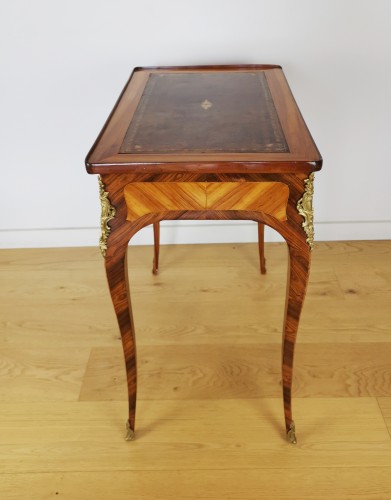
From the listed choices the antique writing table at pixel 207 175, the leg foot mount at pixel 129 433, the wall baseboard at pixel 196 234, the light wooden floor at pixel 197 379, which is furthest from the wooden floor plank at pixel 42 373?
the wall baseboard at pixel 196 234

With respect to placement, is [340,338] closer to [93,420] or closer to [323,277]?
[323,277]

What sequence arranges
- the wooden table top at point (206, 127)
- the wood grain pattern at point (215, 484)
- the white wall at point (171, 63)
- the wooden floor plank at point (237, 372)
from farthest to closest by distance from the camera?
1. the white wall at point (171, 63)
2. the wooden floor plank at point (237, 372)
3. the wood grain pattern at point (215, 484)
4. the wooden table top at point (206, 127)

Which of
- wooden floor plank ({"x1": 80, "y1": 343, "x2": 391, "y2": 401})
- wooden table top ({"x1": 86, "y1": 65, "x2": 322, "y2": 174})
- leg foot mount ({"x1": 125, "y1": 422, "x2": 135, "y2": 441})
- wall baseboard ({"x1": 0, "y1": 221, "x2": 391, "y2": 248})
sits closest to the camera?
wooden table top ({"x1": 86, "y1": 65, "x2": 322, "y2": 174})

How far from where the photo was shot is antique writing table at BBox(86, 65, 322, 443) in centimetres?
84

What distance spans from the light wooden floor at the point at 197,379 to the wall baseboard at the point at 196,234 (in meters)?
0.04

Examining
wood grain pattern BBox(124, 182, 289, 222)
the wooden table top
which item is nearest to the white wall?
the wooden table top

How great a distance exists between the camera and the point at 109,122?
101 centimetres

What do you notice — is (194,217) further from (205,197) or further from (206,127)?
(206,127)

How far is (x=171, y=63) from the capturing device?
1450 millimetres

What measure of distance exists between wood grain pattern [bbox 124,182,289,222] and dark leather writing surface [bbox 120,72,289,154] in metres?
0.06

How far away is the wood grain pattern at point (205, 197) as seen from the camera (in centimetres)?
86

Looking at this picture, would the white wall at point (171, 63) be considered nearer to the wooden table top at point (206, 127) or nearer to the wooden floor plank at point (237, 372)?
the wooden table top at point (206, 127)

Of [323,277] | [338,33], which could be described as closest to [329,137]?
[338,33]

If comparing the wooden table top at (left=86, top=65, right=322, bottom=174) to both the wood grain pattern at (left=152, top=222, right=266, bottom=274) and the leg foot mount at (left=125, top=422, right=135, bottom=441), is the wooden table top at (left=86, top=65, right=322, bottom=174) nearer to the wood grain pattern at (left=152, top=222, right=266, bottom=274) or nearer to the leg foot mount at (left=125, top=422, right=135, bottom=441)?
the wood grain pattern at (left=152, top=222, right=266, bottom=274)
